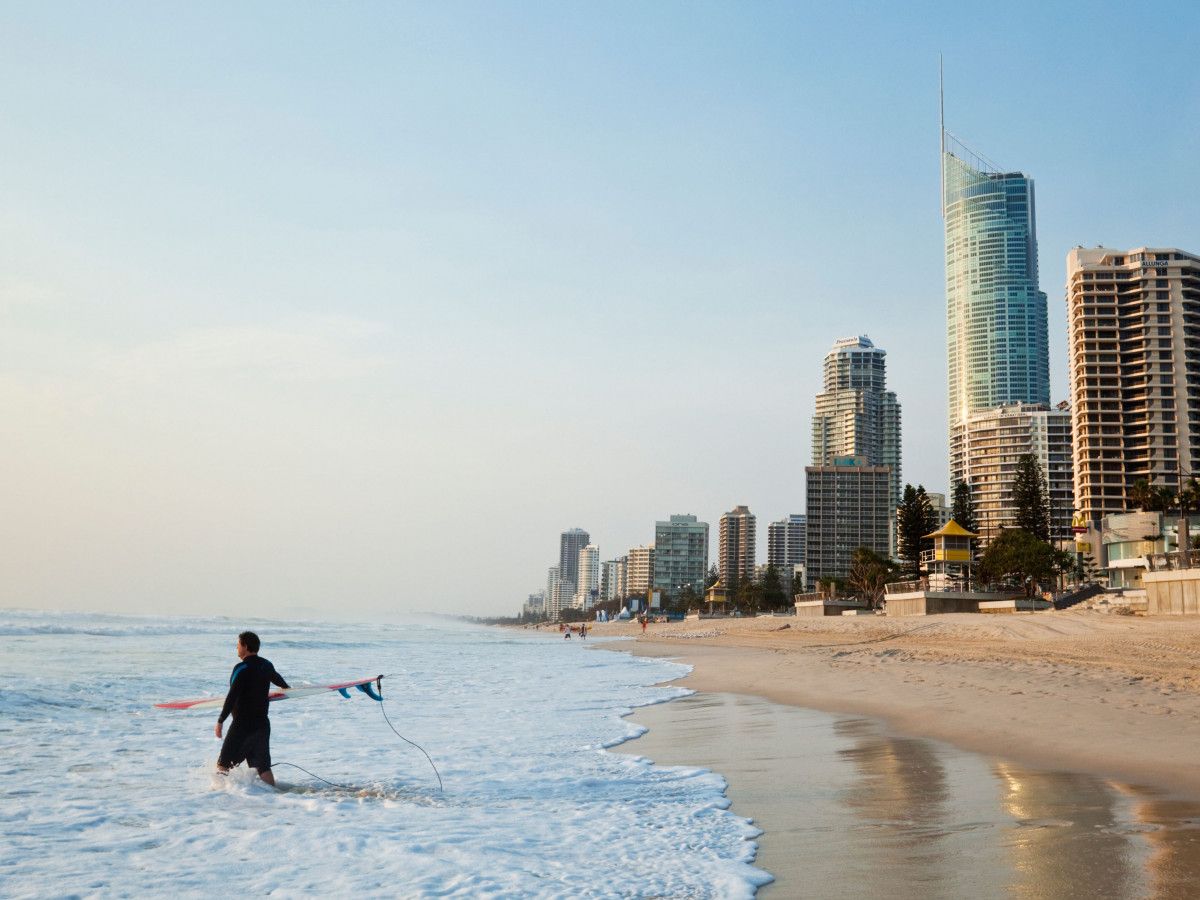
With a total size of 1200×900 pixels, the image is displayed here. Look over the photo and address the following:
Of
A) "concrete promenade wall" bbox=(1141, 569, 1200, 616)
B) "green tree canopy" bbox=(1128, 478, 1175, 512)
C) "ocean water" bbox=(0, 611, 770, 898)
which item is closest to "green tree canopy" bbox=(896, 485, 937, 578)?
"green tree canopy" bbox=(1128, 478, 1175, 512)

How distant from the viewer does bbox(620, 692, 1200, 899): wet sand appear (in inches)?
199

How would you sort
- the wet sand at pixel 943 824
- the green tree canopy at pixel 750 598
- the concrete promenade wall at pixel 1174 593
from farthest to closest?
the green tree canopy at pixel 750 598, the concrete promenade wall at pixel 1174 593, the wet sand at pixel 943 824

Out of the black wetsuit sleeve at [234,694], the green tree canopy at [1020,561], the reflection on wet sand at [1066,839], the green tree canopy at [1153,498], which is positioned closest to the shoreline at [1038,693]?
the reflection on wet sand at [1066,839]

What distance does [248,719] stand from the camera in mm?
8711

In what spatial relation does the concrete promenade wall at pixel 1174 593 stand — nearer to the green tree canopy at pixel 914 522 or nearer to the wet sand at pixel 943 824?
the wet sand at pixel 943 824

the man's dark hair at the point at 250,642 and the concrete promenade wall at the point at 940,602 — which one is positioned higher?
the man's dark hair at the point at 250,642

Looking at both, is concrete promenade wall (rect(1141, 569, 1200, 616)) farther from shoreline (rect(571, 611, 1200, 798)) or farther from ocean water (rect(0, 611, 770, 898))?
ocean water (rect(0, 611, 770, 898))

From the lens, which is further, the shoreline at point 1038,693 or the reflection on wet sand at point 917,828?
the shoreline at point 1038,693

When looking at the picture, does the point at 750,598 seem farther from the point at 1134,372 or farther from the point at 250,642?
the point at 250,642

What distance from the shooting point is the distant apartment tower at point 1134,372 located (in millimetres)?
124062

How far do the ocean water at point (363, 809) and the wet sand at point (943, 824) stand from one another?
0.42 meters

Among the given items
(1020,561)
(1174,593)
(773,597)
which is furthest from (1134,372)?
(1174,593)

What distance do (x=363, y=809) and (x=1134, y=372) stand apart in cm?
14386

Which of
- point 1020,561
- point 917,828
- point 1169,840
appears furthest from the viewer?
point 1020,561
